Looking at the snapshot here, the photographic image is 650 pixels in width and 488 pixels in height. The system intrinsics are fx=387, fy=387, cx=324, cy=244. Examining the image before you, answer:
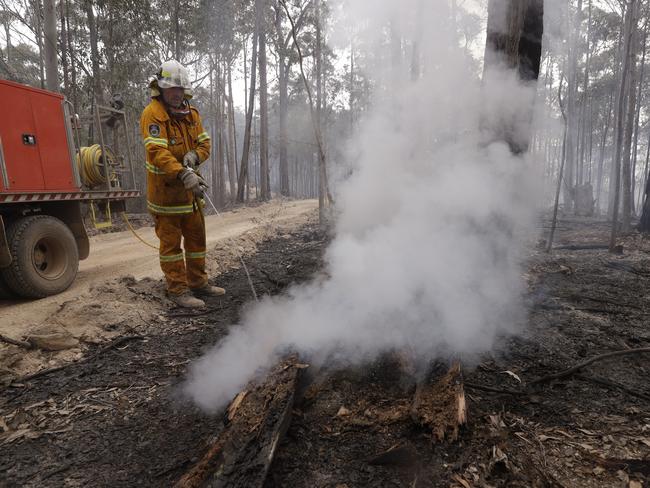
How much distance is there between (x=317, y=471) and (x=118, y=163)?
6296mm

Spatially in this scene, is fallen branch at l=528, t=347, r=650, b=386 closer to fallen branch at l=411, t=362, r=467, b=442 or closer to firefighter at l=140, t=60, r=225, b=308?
fallen branch at l=411, t=362, r=467, b=442

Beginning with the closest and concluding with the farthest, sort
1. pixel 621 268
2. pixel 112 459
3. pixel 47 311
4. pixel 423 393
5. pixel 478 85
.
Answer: pixel 112 459, pixel 423 393, pixel 47 311, pixel 478 85, pixel 621 268

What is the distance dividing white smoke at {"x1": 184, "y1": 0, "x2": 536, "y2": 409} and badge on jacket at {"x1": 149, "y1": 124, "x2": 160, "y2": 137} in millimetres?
2220

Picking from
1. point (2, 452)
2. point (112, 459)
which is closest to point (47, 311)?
point (2, 452)

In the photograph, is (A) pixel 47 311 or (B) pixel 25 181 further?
(B) pixel 25 181

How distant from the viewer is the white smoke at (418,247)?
3.24 m

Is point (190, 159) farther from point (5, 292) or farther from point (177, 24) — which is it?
point (177, 24)

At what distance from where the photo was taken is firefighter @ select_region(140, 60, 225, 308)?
13.7 ft

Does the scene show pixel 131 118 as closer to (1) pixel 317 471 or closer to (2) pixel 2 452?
(2) pixel 2 452

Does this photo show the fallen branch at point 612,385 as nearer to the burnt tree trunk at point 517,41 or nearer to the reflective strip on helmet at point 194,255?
the burnt tree trunk at point 517,41

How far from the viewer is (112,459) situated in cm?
225

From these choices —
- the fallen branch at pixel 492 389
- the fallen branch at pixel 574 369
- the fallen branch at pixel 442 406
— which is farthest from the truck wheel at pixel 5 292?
the fallen branch at pixel 574 369

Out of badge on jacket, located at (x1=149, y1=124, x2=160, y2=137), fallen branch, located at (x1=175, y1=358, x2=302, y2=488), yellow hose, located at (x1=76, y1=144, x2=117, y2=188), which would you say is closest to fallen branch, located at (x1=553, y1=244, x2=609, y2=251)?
fallen branch, located at (x1=175, y1=358, x2=302, y2=488)

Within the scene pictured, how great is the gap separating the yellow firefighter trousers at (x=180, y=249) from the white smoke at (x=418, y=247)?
1004 mm
